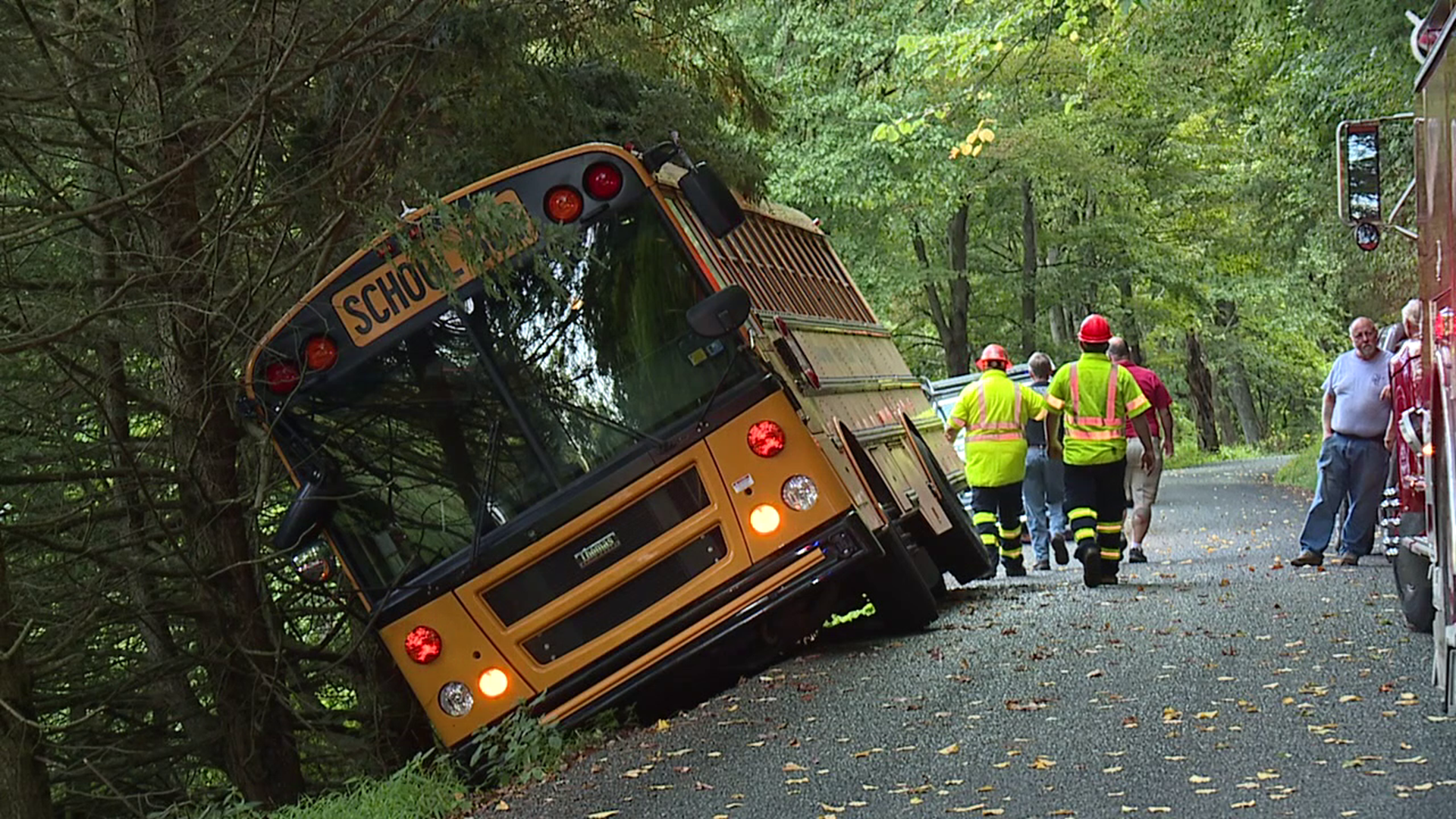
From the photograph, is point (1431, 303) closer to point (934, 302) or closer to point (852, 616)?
point (852, 616)

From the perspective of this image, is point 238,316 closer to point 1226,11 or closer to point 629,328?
point 629,328

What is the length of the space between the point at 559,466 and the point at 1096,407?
182 inches

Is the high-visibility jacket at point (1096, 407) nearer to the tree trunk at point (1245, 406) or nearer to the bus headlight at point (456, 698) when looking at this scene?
the bus headlight at point (456, 698)

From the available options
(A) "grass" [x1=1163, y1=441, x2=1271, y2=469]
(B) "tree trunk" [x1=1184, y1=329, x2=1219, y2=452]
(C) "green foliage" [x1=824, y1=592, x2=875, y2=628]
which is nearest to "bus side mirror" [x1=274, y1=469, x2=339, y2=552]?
(C) "green foliage" [x1=824, y1=592, x2=875, y2=628]

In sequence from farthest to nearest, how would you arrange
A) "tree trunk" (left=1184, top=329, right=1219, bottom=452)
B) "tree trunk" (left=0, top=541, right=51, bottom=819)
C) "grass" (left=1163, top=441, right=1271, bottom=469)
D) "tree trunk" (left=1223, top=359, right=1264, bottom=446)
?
"tree trunk" (left=1223, top=359, right=1264, bottom=446), "tree trunk" (left=1184, top=329, right=1219, bottom=452), "grass" (left=1163, top=441, right=1271, bottom=469), "tree trunk" (left=0, top=541, right=51, bottom=819)

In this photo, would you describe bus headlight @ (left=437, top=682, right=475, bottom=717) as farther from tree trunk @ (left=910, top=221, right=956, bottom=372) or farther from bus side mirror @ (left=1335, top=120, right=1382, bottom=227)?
tree trunk @ (left=910, top=221, right=956, bottom=372)

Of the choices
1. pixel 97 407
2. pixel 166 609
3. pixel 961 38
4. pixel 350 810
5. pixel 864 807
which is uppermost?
pixel 961 38

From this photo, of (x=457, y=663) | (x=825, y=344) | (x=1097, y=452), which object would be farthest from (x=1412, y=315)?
(x=457, y=663)

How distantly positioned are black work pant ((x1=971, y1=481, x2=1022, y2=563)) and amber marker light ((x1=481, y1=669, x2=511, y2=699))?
17.3ft

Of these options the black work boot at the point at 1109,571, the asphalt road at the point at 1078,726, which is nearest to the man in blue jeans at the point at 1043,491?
the black work boot at the point at 1109,571

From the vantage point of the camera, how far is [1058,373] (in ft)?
42.9

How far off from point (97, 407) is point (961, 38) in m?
13.1

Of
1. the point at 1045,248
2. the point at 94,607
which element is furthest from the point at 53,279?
the point at 1045,248

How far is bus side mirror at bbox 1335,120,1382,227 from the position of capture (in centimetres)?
943
